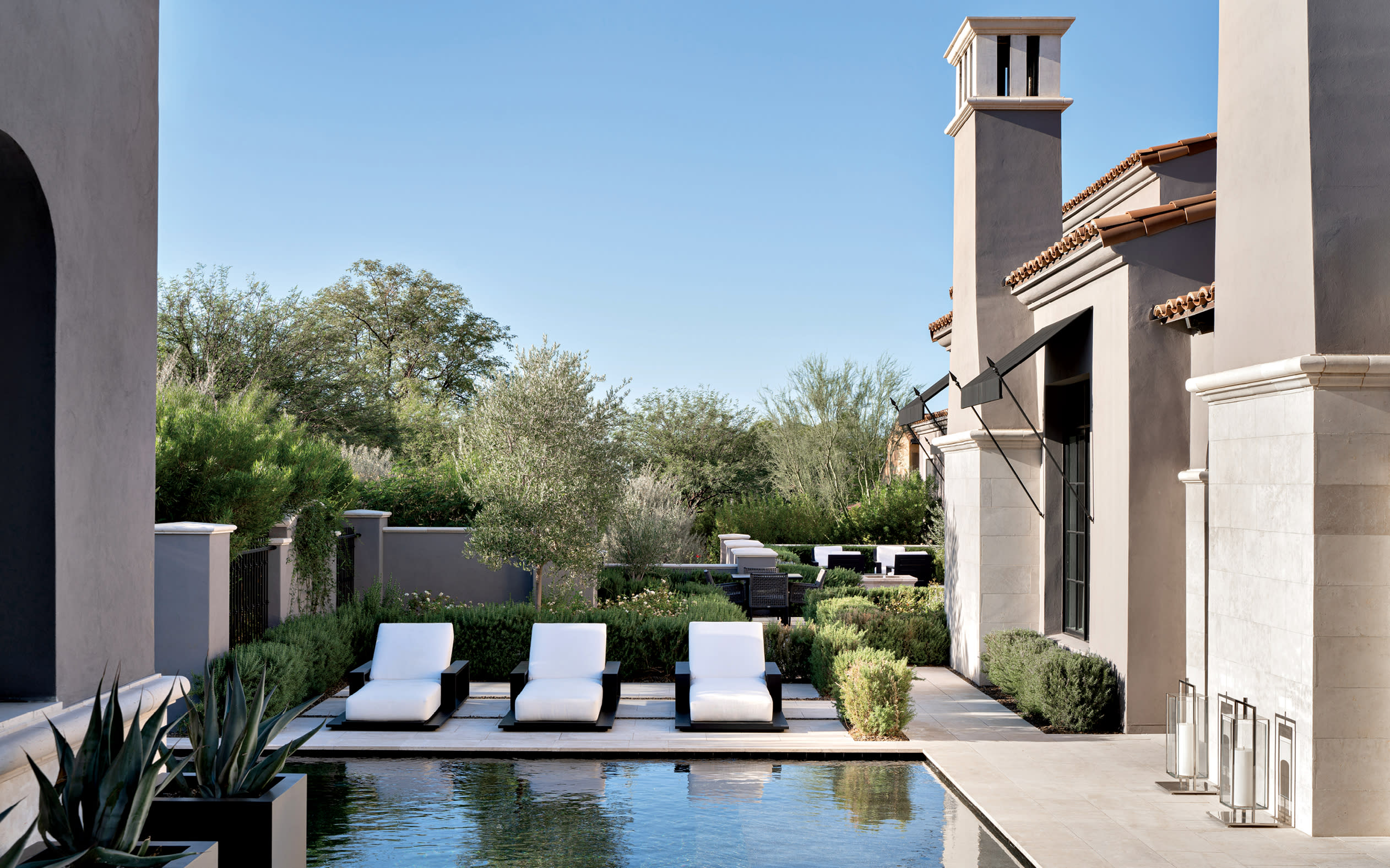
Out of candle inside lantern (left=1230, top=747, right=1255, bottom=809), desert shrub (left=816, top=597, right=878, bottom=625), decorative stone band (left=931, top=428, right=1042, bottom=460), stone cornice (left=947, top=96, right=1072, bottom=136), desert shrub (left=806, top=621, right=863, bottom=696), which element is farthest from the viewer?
desert shrub (left=816, top=597, right=878, bottom=625)

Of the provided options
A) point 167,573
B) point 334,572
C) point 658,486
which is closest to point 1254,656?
point 167,573

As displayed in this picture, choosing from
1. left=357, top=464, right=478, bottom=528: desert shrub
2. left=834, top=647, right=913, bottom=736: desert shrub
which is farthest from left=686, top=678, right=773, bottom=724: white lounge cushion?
left=357, top=464, right=478, bottom=528: desert shrub

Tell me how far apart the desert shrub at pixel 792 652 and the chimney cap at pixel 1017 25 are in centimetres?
790

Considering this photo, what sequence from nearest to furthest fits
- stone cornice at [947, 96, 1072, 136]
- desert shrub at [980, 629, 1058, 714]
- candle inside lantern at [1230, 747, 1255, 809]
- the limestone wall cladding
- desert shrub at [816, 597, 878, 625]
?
the limestone wall cladding
candle inside lantern at [1230, 747, 1255, 809]
desert shrub at [980, 629, 1058, 714]
stone cornice at [947, 96, 1072, 136]
desert shrub at [816, 597, 878, 625]

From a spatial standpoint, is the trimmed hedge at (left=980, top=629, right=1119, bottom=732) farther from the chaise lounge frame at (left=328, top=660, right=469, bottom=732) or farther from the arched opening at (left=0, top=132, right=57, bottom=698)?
the arched opening at (left=0, top=132, right=57, bottom=698)

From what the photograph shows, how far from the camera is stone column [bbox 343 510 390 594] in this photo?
1689cm

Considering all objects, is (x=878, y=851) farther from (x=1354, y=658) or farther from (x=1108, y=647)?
(x=1108, y=647)

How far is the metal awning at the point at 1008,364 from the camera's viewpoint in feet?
36.0

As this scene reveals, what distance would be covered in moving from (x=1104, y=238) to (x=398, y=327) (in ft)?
128

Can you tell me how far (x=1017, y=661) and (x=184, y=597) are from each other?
839 centimetres

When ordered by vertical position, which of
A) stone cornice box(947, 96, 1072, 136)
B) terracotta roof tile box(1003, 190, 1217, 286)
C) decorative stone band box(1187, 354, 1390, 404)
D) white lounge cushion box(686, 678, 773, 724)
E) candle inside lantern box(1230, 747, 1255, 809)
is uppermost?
stone cornice box(947, 96, 1072, 136)

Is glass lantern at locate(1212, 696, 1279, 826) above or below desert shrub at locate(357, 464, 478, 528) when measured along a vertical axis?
below

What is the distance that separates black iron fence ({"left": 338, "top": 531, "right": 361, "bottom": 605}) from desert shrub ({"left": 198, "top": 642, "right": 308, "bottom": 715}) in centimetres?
469

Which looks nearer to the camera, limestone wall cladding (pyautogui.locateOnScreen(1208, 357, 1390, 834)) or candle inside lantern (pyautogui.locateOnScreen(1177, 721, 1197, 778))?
limestone wall cladding (pyautogui.locateOnScreen(1208, 357, 1390, 834))
